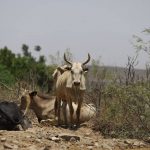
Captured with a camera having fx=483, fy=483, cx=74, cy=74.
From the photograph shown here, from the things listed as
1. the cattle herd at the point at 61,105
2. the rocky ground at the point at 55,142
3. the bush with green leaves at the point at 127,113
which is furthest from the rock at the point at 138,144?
the cattle herd at the point at 61,105

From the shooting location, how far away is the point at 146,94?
1207 cm

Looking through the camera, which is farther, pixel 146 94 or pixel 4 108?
pixel 146 94

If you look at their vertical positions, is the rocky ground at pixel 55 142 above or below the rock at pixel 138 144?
above

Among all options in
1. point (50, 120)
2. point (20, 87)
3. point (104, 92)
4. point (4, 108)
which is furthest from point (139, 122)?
point (20, 87)

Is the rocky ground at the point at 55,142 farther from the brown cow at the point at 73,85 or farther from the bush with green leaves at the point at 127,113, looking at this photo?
the brown cow at the point at 73,85

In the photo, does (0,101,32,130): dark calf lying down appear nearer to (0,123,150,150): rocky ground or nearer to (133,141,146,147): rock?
(0,123,150,150): rocky ground

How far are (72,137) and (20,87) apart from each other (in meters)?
7.01

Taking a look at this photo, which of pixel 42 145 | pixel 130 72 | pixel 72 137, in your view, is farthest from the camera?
pixel 130 72

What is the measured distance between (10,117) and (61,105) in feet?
10.1

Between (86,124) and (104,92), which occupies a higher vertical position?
(104,92)

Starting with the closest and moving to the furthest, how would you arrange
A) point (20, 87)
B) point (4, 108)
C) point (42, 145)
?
point (42, 145) < point (4, 108) < point (20, 87)

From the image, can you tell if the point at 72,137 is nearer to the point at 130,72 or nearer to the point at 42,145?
the point at 42,145

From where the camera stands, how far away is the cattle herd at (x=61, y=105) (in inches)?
435

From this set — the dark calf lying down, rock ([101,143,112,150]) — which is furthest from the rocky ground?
the dark calf lying down
